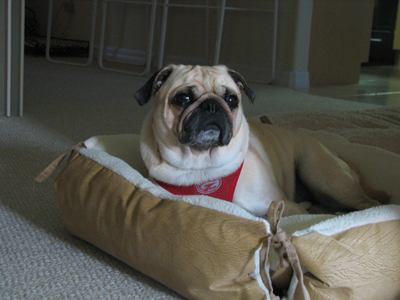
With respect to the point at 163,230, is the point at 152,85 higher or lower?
higher

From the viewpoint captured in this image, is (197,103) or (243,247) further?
(197,103)

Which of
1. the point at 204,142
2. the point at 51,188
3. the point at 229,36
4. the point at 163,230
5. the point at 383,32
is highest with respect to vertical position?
the point at 383,32

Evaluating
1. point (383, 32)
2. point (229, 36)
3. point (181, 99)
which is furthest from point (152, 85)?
point (383, 32)

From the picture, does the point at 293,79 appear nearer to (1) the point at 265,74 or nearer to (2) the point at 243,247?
(1) the point at 265,74

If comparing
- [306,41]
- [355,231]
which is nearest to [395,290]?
[355,231]

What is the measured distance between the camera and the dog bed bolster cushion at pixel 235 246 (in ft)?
2.36

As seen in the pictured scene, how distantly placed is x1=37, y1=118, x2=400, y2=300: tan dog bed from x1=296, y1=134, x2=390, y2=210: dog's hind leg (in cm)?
37

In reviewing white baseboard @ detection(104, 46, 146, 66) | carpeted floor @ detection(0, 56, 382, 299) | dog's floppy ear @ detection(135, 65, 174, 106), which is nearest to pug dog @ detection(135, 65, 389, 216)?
dog's floppy ear @ detection(135, 65, 174, 106)

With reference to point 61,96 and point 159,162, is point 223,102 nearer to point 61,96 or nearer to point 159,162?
point 159,162

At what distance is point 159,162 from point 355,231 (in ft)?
1.71

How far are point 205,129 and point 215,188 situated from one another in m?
0.15

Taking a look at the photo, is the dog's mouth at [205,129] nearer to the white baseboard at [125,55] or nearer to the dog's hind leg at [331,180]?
the dog's hind leg at [331,180]

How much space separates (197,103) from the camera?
105cm

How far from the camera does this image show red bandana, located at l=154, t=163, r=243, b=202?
1.05 meters
